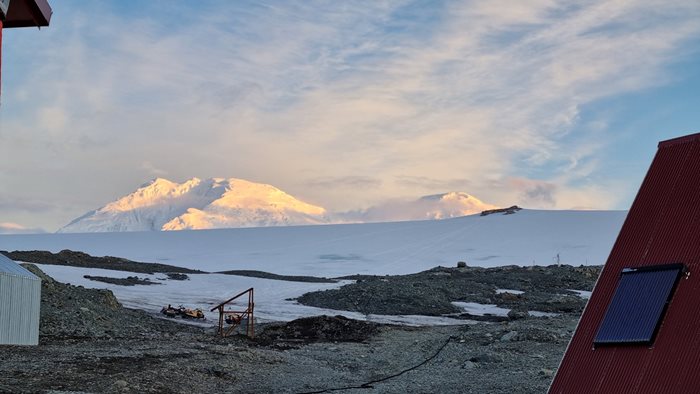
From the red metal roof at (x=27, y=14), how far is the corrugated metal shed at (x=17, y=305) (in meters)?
7.76

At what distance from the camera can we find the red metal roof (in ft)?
62.1

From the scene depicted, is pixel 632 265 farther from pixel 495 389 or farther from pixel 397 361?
pixel 397 361

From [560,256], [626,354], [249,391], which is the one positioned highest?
[560,256]

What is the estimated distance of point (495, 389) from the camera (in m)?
22.7

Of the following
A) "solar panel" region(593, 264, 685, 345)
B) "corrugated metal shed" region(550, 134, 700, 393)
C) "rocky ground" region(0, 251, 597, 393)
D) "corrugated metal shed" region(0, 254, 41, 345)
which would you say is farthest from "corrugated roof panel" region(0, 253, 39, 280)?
"solar panel" region(593, 264, 685, 345)

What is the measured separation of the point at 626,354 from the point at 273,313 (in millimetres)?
34467

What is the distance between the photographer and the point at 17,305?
23594 millimetres

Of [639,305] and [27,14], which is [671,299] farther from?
[27,14]

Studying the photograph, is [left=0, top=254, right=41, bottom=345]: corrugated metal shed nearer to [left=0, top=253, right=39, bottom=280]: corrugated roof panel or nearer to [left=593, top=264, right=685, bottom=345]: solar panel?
[left=0, top=253, right=39, bottom=280]: corrugated roof panel

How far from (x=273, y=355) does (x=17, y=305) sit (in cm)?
943

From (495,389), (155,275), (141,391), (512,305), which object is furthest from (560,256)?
(141,391)

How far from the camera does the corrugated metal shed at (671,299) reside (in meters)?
13.2

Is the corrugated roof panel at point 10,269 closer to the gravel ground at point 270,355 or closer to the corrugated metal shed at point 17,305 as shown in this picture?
the corrugated metal shed at point 17,305

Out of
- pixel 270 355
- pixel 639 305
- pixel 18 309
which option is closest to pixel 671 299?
pixel 639 305
